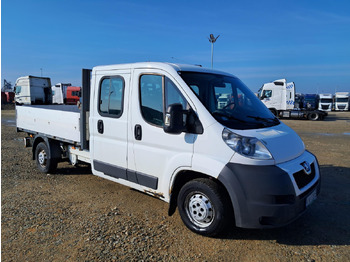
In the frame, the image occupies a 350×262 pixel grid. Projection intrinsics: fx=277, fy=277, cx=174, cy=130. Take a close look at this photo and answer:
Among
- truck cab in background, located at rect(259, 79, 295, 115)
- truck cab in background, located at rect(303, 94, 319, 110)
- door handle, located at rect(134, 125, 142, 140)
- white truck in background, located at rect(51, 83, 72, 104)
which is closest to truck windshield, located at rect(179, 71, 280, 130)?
door handle, located at rect(134, 125, 142, 140)

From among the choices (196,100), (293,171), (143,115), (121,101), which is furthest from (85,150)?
(293,171)

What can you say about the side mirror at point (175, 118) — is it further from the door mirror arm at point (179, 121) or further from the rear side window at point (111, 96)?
the rear side window at point (111, 96)

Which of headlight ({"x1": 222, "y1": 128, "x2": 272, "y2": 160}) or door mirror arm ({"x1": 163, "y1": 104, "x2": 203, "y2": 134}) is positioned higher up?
door mirror arm ({"x1": 163, "y1": 104, "x2": 203, "y2": 134})

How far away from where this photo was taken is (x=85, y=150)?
5301mm

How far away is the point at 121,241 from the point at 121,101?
208cm

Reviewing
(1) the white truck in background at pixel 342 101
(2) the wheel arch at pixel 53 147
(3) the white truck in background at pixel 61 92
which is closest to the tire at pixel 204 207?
(2) the wheel arch at pixel 53 147

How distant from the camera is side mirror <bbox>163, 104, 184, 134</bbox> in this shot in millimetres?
3383

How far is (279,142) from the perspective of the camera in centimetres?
347

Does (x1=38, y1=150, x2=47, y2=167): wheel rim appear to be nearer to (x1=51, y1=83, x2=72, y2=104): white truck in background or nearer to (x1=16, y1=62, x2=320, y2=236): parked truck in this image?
(x1=16, y1=62, x2=320, y2=236): parked truck

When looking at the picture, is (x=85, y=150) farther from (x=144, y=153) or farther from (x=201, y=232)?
(x=201, y=232)

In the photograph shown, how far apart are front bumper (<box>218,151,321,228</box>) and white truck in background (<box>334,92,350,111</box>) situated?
4115 centimetres

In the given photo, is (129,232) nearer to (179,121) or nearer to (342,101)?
(179,121)

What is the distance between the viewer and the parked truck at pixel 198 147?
319 cm

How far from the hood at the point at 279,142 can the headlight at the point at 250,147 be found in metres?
0.06
